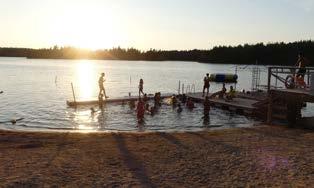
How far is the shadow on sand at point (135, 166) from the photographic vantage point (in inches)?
453

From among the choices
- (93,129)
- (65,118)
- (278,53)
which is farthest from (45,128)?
(278,53)

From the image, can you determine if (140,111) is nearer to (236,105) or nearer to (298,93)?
(236,105)

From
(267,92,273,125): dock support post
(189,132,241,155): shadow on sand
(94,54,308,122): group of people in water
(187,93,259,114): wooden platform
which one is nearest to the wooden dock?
(267,92,273,125): dock support post

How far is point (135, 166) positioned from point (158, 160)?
1098 millimetres

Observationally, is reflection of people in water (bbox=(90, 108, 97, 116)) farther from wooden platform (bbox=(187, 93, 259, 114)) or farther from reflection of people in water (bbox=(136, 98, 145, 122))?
wooden platform (bbox=(187, 93, 259, 114))

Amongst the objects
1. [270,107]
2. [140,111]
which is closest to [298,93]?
[270,107]

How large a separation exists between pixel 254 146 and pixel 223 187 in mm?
5795

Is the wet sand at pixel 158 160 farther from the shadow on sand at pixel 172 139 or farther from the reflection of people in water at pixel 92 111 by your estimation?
the reflection of people in water at pixel 92 111

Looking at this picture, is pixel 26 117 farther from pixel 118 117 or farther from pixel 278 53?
pixel 278 53

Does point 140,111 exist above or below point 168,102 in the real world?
above

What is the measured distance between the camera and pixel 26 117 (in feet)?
97.7

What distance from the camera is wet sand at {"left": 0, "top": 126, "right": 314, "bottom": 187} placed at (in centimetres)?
1159

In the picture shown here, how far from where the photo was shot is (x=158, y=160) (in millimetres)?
13992

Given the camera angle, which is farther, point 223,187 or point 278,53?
point 278,53
